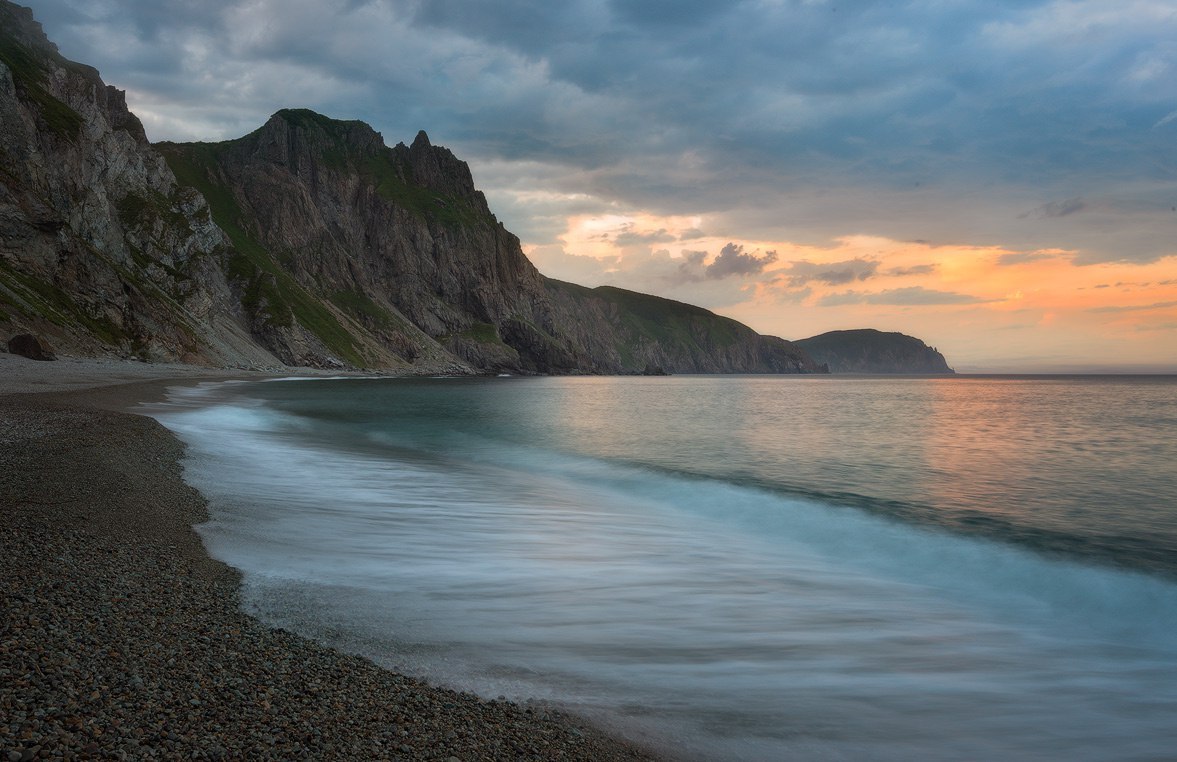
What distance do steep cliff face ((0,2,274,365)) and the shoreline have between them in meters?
64.0

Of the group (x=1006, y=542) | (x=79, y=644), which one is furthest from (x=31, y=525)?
(x=1006, y=542)

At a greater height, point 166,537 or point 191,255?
point 191,255

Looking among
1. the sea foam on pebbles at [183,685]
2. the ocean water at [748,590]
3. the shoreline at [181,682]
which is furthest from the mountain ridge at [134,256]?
the sea foam on pebbles at [183,685]

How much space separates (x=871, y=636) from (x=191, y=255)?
143924 millimetres

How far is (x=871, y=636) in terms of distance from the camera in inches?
363

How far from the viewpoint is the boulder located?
54312mm

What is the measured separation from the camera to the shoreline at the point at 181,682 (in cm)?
424

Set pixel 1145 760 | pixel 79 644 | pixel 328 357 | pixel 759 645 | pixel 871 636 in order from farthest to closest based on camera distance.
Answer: pixel 328 357
pixel 871 636
pixel 759 645
pixel 1145 760
pixel 79 644

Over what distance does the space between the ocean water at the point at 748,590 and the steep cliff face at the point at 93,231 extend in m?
59.6

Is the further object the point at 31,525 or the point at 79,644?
the point at 31,525

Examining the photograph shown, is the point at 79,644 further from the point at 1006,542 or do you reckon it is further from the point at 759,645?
the point at 1006,542

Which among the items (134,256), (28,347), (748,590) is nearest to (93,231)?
(134,256)

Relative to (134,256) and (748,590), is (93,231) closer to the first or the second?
(134,256)

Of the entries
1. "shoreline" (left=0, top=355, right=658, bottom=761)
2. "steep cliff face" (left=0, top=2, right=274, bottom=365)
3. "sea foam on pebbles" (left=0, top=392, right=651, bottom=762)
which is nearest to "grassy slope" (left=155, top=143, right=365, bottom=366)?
"steep cliff face" (left=0, top=2, right=274, bottom=365)
